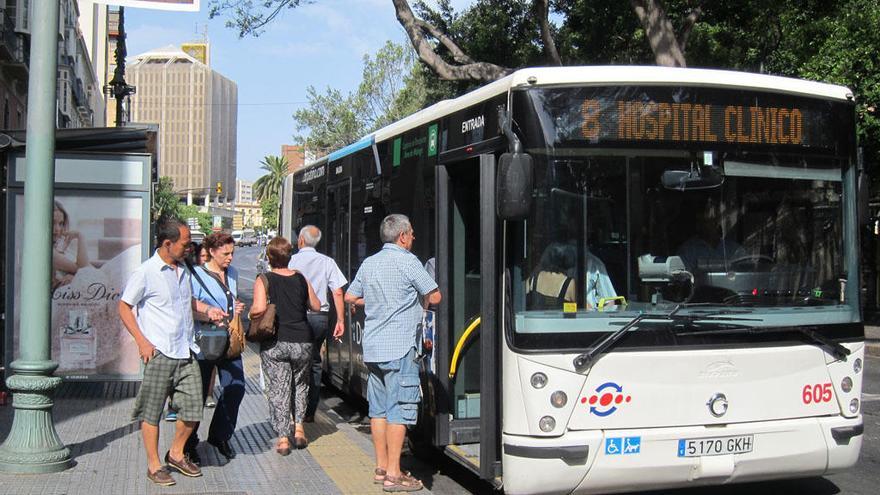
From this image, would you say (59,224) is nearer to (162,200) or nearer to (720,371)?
(720,371)

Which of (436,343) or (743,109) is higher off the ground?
(743,109)

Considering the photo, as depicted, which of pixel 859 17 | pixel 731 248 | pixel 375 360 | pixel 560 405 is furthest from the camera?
pixel 859 17

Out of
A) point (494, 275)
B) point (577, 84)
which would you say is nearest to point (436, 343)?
point (494, 275)

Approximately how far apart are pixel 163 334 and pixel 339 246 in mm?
3840

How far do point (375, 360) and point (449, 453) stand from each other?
2.76 feet

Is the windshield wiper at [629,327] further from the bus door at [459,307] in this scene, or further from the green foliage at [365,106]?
the green foliage at [365,106]

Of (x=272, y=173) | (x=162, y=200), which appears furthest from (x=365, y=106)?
(x=272, y=173)

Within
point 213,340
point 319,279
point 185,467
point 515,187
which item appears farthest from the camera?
point 319,279

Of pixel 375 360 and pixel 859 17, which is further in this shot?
pixel 859 17

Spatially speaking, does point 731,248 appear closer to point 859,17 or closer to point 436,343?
point 436,343

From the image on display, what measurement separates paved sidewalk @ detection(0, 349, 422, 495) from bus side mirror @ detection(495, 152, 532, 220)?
2.39 m

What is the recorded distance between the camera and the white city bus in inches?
206

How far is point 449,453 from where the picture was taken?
635cm

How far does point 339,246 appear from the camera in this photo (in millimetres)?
9836
